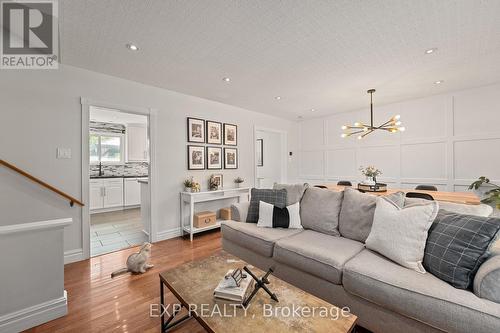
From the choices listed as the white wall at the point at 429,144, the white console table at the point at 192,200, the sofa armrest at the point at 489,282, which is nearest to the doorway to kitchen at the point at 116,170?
the white console table at the point at 192,200

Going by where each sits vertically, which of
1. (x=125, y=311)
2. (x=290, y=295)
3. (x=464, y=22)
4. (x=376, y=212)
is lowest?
(x=125, y=311)

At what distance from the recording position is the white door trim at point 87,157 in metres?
2.82

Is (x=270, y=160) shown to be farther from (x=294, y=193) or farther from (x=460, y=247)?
(x=460, y=247)

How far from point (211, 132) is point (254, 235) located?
8.25ft

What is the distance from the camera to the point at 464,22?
1.96 m

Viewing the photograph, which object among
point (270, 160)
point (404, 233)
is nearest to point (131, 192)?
point (270, 160)

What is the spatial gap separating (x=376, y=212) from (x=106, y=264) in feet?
10.5

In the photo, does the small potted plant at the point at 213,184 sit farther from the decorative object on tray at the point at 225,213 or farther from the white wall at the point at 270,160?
the white wall at the point at 270,160

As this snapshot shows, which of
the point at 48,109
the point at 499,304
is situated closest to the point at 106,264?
the point at 48,109

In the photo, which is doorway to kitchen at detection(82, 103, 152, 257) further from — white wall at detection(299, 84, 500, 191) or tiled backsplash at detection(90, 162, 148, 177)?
white wall at detection(299, 84, 500, 191)

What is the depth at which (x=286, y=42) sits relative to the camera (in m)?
2.27

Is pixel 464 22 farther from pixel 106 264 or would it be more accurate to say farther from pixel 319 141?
pixel 106 264

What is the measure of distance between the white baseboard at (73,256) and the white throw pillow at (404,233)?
346cm

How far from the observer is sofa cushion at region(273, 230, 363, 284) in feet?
5.56
